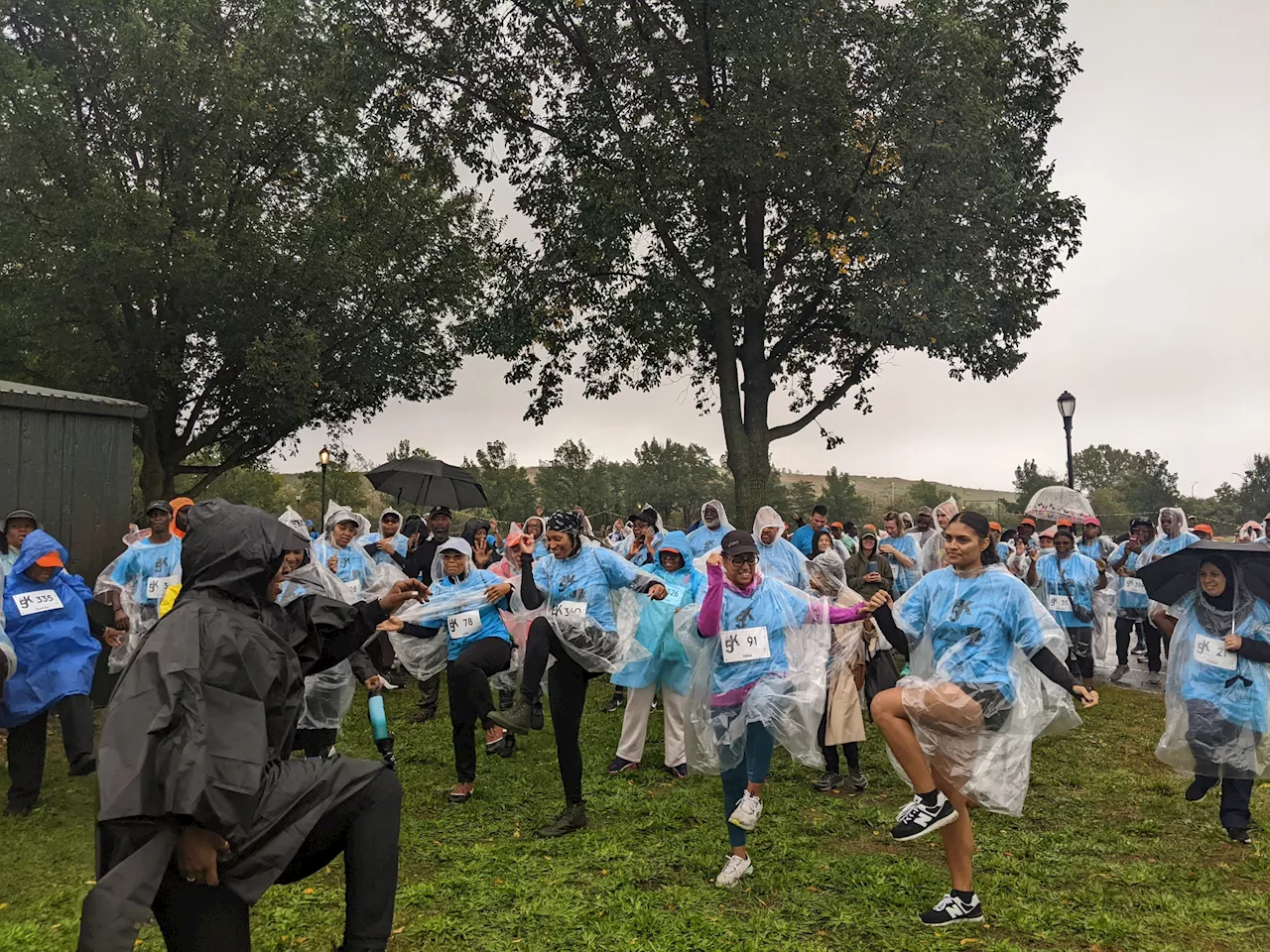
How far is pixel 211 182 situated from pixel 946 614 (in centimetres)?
1881

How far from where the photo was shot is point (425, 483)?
1371 centimetres

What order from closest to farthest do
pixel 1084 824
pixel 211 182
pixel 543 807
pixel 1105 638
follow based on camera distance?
pixel 1084 824, pixel 543 807, pixel 1105 638, pixel 211 182

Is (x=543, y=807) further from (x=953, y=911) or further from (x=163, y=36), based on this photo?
(x=163, y=36)

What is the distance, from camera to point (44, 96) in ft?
57.5

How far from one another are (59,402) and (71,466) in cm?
67

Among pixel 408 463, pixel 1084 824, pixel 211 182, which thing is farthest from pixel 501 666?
pixel 211 182

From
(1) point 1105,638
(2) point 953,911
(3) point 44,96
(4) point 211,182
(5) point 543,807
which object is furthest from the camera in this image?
(4) point 211,182

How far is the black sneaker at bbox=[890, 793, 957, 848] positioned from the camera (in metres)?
4.26

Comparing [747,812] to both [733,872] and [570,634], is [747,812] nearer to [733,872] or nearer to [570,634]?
[733,872]

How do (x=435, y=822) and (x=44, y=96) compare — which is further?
(x=44, y=96)

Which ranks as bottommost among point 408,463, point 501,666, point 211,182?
point 501,666

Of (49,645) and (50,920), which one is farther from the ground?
(49,645)

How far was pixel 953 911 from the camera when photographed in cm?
441

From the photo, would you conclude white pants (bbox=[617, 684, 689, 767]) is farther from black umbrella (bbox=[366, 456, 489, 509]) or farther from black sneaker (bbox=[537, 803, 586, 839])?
black umbrella (bbox=[366, 456, 489, 509])
